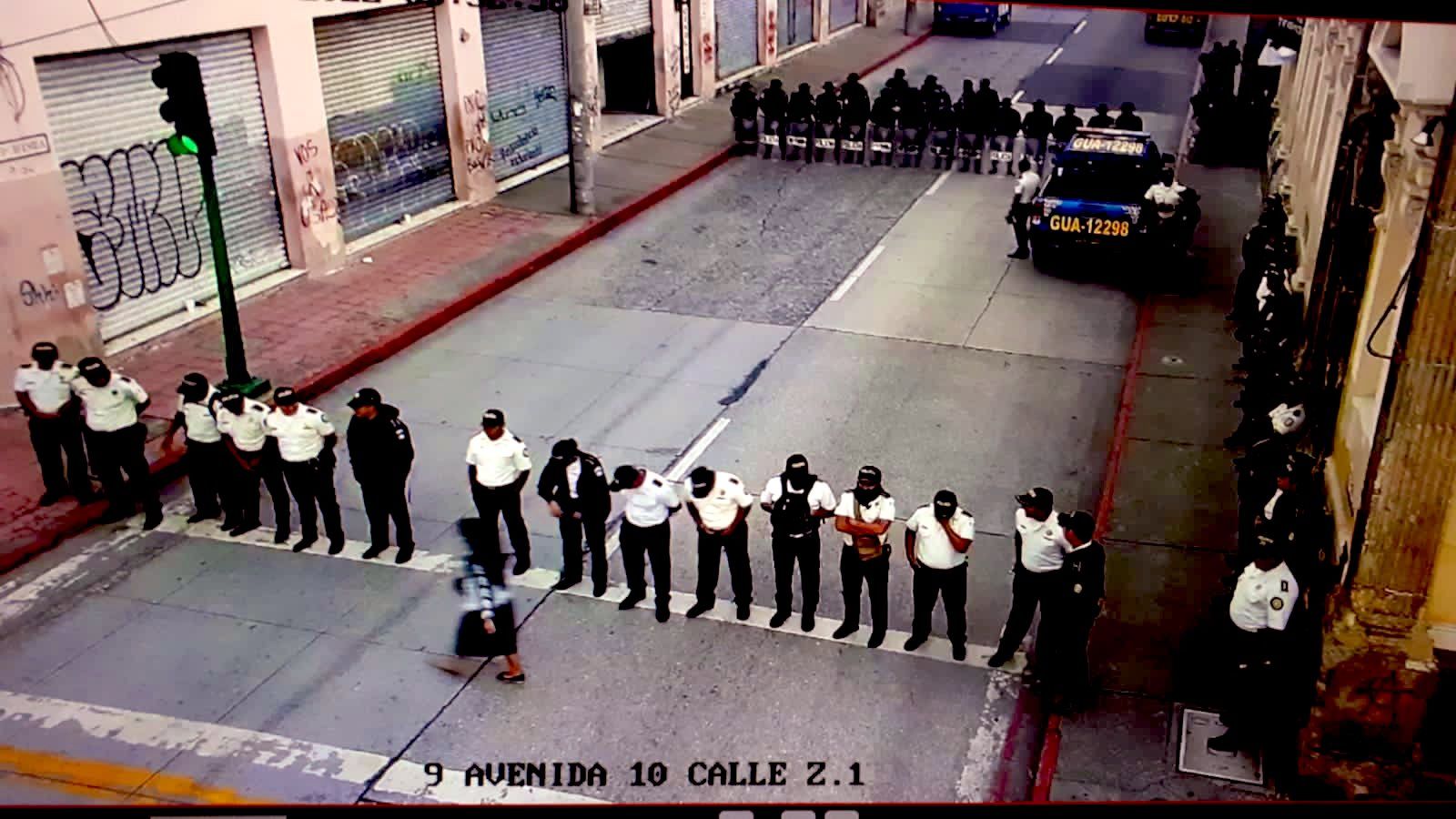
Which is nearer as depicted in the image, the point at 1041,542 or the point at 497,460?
the point at 1041,542

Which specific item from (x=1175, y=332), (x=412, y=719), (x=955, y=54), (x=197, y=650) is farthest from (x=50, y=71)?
(x=955, y=54)

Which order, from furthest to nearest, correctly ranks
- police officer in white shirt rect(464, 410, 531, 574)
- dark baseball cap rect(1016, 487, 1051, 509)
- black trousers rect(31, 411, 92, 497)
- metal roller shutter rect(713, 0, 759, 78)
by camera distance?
metal roller shutter rect(713, 0, 759, 78), black trousers rect(31, 411, 92, 497), police officer in white shirt rect(464, 410, 531, 574), dark baseball cap rect(1016, 487, 1051, 509)

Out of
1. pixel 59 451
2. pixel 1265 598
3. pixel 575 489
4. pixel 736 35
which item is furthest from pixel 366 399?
pixel 736 35

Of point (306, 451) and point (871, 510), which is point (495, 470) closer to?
point (306, 451)

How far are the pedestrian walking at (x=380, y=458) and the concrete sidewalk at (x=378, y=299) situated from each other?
8.87 feet

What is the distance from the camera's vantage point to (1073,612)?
7715 mm

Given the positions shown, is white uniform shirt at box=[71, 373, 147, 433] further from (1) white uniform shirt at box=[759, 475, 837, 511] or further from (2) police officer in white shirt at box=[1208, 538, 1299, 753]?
(2) police officer in white shirt at box=[1208, 538, 1299, 753]

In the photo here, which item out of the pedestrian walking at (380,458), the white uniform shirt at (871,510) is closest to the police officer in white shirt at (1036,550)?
the white uniform shirt at (871,510)

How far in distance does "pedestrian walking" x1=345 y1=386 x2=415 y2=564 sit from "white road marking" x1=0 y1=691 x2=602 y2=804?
88.1 inches

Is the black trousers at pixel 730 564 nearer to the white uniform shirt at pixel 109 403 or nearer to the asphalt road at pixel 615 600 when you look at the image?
the asphalt road at pixel 615 600

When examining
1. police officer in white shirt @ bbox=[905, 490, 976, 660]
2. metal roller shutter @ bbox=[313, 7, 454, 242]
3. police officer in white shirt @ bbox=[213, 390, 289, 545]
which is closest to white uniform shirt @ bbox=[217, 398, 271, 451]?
police officer in white shirt @ bbox=[213, 390, 289, 545]

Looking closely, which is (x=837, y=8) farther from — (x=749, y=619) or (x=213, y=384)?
(x=749, y=619)

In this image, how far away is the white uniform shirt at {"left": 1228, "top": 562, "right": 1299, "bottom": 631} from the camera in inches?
282

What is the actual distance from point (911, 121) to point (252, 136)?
11429mm
